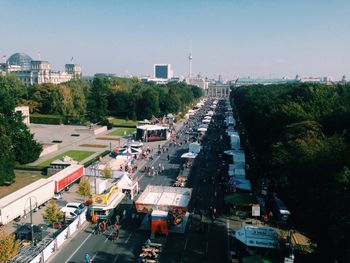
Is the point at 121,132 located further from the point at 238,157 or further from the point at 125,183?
the point at 125,183

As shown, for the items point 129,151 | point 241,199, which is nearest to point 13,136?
point 129,151

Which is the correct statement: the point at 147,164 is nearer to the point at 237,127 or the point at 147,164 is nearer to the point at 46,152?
the point at 46,152

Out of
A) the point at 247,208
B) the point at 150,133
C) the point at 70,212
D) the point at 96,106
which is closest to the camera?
the point at 70,212

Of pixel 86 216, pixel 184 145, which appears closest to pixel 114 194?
pixel 86 216

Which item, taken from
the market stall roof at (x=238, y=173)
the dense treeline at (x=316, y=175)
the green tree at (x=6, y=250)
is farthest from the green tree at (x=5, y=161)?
the dense treeline at (x=316, y=175)

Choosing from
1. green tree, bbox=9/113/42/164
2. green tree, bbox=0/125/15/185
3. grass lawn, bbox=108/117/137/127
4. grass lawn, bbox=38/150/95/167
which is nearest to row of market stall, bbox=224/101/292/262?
grass lawn, bbox=38/150/95/167
